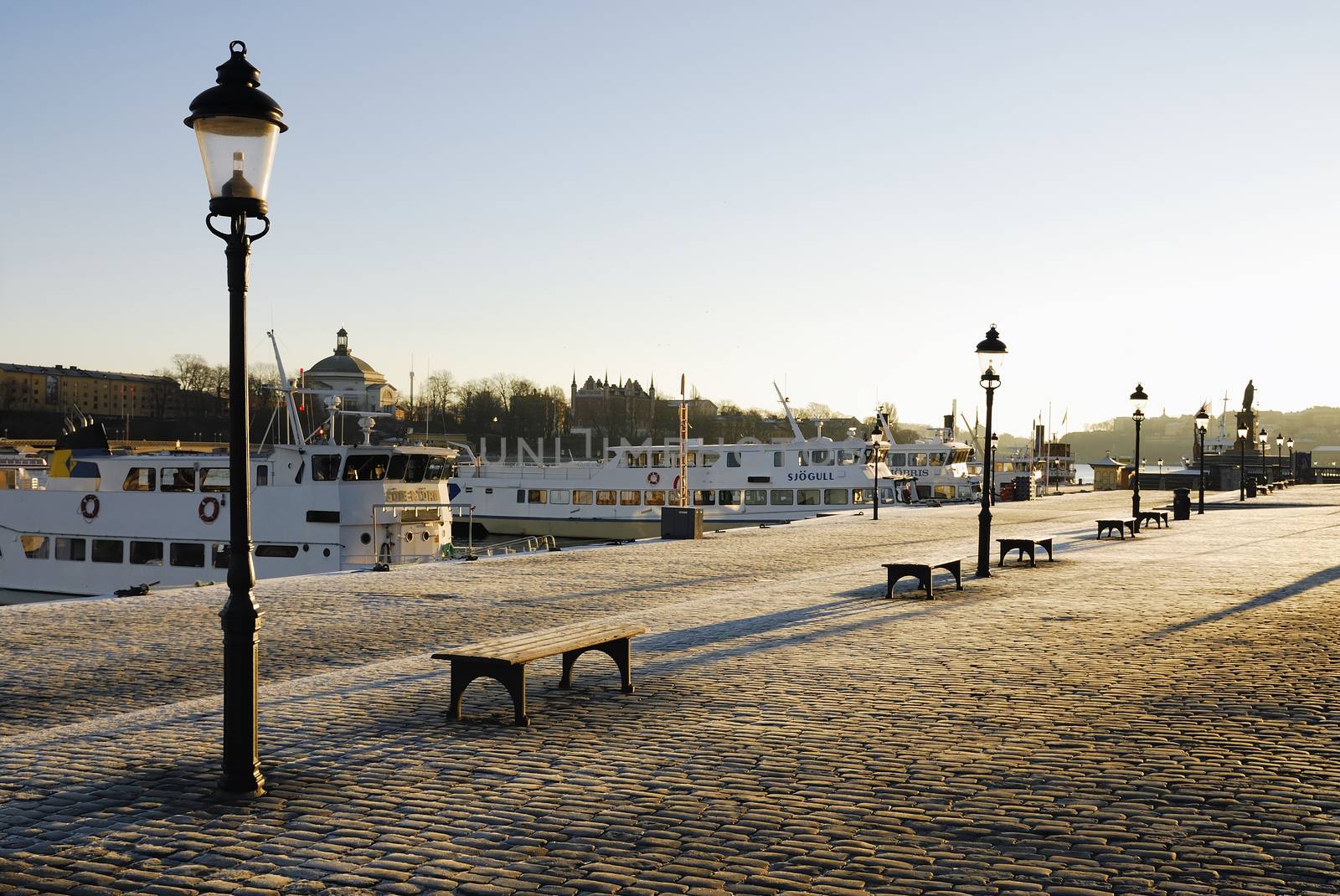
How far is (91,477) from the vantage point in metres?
31.4

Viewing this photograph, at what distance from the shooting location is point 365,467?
28.2 meters

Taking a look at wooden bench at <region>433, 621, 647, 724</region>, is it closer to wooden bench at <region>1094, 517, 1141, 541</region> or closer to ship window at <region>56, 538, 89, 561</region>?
wooden bench at <region>1094, 517, 1141, 541</region>

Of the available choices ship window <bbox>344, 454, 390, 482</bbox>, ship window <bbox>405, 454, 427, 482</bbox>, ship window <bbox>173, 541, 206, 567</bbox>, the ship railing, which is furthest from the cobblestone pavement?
Answer: ship window <bbox>173, 541, 206, 567</bbox>

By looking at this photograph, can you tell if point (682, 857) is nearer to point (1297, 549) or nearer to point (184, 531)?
point (1297, 549)

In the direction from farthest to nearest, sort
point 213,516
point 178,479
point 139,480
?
point 139,480
point 178,479
point 213,516

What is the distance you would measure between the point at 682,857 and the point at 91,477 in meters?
30.7

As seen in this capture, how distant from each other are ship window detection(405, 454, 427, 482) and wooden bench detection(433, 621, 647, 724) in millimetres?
20804

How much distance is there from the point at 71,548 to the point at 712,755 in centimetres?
2913

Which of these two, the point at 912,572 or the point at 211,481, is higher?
the point at 211,481

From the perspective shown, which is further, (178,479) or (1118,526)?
(178,479)

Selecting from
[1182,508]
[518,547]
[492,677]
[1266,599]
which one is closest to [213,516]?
[518,547]

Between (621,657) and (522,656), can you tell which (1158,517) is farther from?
(522,656)

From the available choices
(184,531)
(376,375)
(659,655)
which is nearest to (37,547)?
(184,531)

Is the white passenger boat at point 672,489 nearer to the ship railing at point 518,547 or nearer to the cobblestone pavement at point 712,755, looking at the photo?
the ship railing at point 518,547
